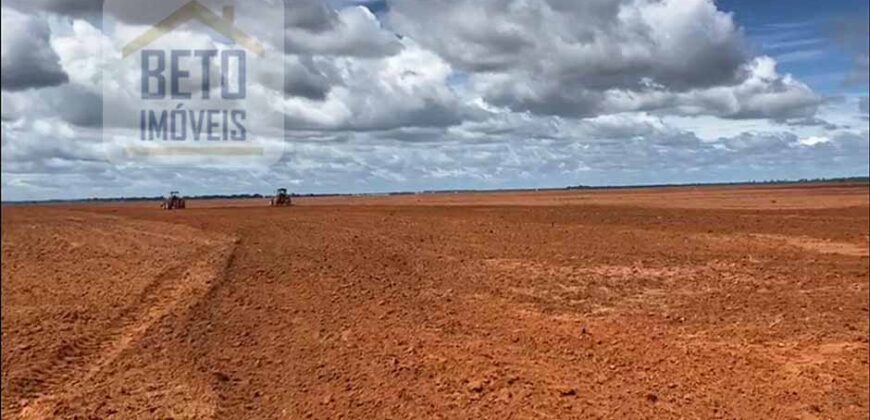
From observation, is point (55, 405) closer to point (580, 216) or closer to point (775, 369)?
point (775, 369)

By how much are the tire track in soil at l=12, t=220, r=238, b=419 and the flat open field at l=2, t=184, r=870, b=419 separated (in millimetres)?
39

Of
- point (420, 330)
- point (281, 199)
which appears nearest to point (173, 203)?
point (281, 199)

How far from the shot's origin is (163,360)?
8805 mm

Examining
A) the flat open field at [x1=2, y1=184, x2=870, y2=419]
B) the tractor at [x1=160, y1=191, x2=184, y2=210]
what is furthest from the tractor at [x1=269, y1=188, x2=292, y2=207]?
the flat open field at [x1=2, y1=184, x2=870, y2=419]

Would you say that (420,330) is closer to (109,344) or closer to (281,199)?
(109,344)

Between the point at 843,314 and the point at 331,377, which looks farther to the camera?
the point at 843,314

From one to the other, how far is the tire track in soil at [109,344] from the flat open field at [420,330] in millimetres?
39

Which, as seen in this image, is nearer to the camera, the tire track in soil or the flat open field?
the tire track in soil

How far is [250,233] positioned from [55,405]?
1580 centimetres

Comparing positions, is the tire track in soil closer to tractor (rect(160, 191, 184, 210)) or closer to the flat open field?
the flat open field

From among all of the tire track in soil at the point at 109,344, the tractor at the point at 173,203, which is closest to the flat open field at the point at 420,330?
the tire track in soil at the point at 109,344

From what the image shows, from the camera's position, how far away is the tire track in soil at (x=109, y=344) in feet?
24.2

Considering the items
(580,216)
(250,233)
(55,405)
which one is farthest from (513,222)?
(55,405)

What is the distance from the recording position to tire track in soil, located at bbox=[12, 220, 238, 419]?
739 cm
